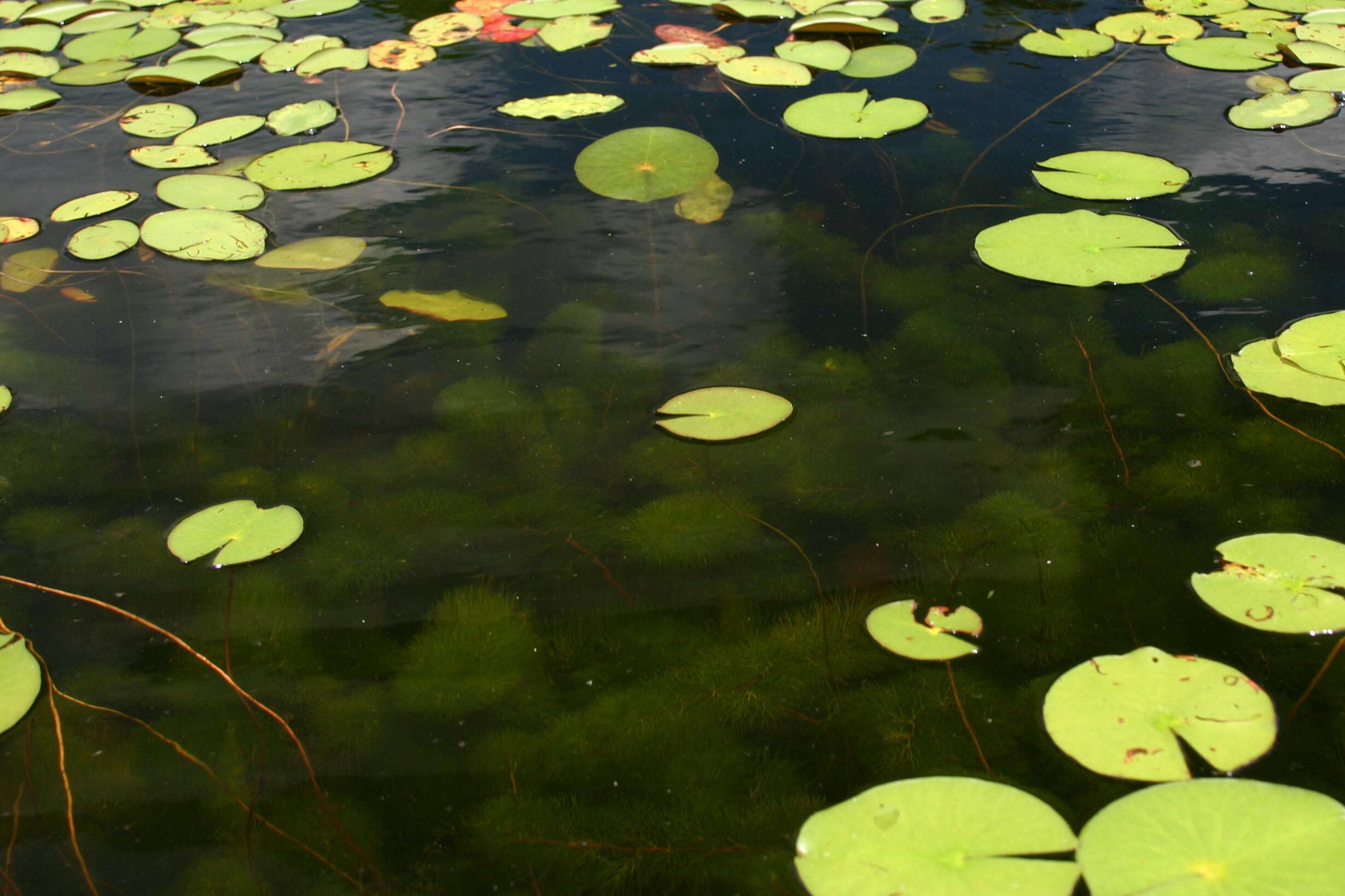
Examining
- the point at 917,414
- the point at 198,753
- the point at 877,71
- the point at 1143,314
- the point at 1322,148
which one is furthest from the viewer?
the point at 877,71

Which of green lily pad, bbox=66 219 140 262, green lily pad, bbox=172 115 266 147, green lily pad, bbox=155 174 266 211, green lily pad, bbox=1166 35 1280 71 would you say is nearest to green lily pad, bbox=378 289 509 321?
green lily pad, bbox=155 174 266 211

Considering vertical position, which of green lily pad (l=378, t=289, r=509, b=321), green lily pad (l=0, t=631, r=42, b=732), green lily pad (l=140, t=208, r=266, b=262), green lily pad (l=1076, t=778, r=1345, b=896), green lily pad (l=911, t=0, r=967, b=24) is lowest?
green lily pad (l=0, t=631, r=42, b=732)

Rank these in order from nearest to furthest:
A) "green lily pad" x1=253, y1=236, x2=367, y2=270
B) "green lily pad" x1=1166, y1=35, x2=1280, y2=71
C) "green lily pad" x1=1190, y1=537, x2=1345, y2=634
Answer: "green lily pad" x1=1190, y1=537, x2=1345, y2=634 → "green lily pad" x1=253, y1=236, x2=367, y2=270 → "green lily pad" x1=1166, y1=35, x2=1280, y2=71

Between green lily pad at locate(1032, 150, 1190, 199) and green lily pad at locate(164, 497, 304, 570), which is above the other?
green lily pad at locate(1032, 150, 1190, 199)

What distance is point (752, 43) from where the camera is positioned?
355 centimetres

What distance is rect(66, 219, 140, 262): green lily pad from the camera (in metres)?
2.59

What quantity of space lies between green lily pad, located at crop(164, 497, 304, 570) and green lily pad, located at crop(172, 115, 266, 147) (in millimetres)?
1761

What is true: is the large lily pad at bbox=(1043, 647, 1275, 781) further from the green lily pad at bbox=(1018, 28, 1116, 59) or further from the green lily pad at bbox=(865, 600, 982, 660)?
the green lily pad at bbox=(1018, 28, 1116, 59)

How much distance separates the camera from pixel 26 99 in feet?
11.2

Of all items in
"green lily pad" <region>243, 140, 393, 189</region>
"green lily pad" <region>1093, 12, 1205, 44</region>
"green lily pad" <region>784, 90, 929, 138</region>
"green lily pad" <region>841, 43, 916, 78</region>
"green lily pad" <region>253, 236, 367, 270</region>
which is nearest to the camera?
"green lily pad" <region>253, 236, 367, 270</region>

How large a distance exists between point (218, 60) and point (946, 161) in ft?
9.06

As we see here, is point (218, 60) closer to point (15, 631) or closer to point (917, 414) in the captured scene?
point (15, 631)

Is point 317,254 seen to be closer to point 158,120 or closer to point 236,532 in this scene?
point 236,532

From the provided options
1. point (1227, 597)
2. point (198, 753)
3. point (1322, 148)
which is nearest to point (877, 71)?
point (1322, 148)
